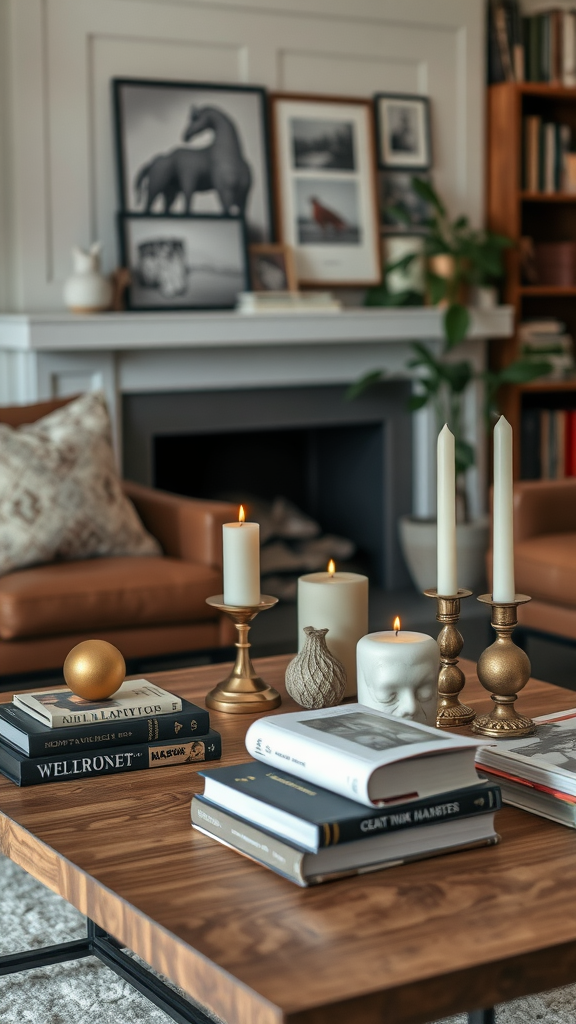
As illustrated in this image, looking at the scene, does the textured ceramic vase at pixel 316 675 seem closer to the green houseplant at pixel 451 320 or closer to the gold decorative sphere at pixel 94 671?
the gold decorative sphere at pixel 94 671

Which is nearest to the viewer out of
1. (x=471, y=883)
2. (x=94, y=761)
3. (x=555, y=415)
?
(x=471, y=883)

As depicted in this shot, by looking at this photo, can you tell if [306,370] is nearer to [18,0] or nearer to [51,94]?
[51,94]

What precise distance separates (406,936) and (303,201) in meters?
3.81

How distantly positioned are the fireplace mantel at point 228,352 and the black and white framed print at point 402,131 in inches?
24.2

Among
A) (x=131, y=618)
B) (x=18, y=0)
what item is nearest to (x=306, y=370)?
(x=18, y=0)

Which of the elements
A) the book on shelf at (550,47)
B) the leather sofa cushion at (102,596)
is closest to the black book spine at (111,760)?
the leather sofa cushion at (102,596)

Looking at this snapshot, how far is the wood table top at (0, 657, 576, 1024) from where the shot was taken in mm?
966

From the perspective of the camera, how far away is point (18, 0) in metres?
3.92

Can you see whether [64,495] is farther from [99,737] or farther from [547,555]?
[99,737]

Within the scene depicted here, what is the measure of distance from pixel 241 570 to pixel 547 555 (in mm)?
1596

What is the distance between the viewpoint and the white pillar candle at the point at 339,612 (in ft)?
5.81

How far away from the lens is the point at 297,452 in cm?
524

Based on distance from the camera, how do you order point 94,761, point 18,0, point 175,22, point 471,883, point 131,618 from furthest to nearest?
point 175,22
point 18,0
point 131,618
point 94,761
point 471,883

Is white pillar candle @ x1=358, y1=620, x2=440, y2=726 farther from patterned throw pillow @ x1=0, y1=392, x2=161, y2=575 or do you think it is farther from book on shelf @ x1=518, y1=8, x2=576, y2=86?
book on shelf @ x1=518, y1=8, x2=576, y2=86
